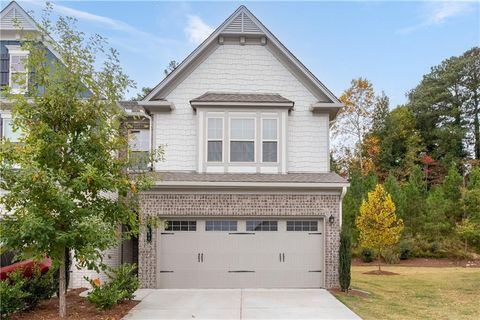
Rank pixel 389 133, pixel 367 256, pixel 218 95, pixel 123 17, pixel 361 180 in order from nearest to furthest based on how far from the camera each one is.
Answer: pixel 218 95
pixel 123 17
pixel 367 256
pixel 361 180
pixel 389 133

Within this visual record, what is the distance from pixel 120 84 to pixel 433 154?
121ft

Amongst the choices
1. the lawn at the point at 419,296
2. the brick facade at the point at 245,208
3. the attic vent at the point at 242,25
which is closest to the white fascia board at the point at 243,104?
the attic vent at the point at 242,25

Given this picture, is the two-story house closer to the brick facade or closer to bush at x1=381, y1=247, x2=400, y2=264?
the brick facade

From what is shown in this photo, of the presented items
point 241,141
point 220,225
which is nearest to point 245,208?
point 220,225

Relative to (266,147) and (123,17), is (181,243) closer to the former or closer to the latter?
(266,147)

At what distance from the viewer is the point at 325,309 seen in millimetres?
11148

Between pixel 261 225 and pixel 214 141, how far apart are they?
3.10 metres

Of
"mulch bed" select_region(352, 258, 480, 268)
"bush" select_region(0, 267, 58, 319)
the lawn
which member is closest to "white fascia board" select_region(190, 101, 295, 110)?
the lawn

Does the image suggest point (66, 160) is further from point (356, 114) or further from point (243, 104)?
point (356, 114)

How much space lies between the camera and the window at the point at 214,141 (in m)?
15.4

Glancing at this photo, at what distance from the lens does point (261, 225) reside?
14773 mm

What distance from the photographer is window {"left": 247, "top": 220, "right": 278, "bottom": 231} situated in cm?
1474

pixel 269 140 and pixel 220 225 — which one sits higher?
pixel 269 140

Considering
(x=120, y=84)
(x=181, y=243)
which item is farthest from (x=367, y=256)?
(x=120, y=84)
